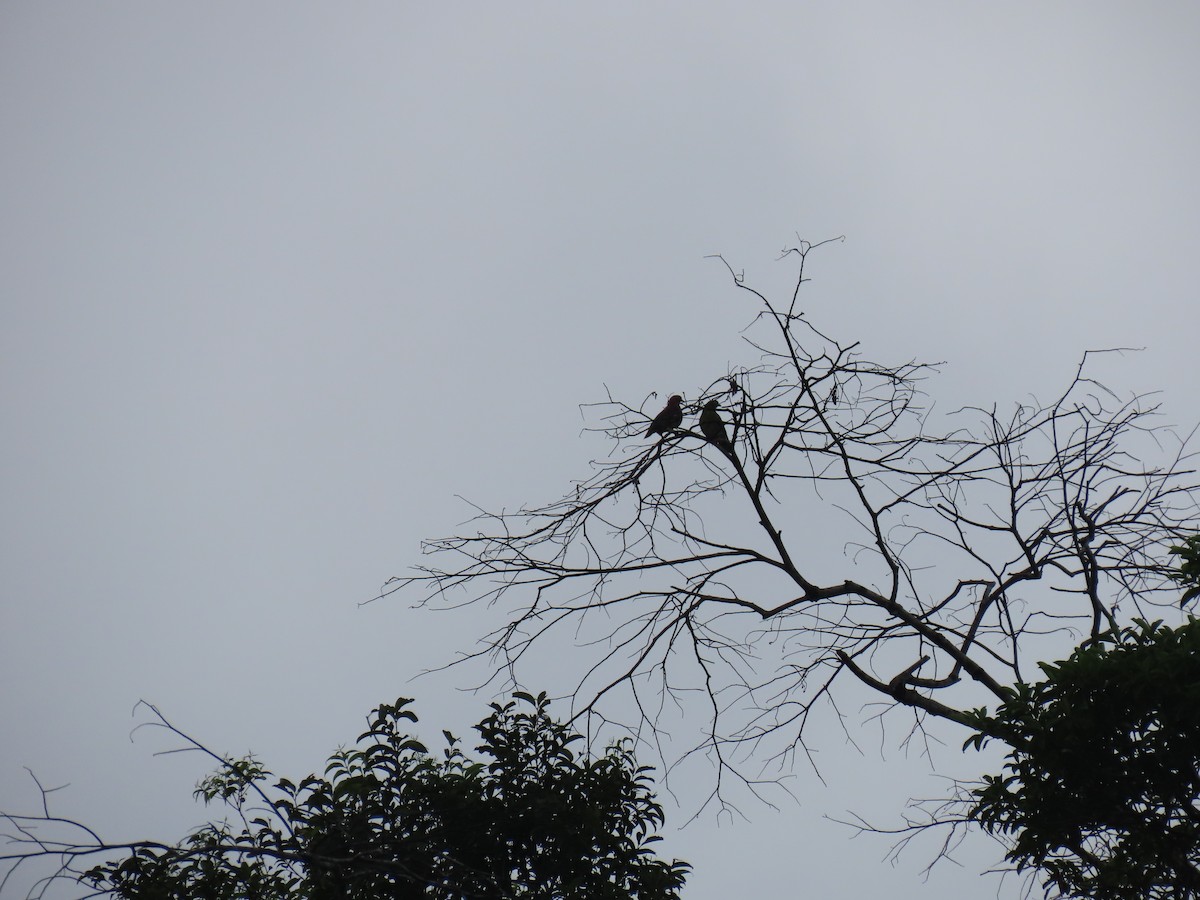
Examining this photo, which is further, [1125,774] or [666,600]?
[666,600]

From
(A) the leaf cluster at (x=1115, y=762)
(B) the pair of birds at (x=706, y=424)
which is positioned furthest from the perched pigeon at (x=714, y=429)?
(A) the leaf cluster at (x=1115, y=762)

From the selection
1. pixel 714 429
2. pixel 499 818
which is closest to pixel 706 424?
pixel 714 429

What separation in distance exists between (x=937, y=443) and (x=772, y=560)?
3.06ft

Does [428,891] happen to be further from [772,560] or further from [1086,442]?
[1086,442]

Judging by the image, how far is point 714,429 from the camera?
13.4 ft

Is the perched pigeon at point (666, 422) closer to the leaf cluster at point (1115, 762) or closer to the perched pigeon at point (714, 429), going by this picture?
the perched pigeon at point (714, 429)

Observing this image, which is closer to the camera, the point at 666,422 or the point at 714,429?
the point at 666,422

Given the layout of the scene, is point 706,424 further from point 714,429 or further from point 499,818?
point 499,818

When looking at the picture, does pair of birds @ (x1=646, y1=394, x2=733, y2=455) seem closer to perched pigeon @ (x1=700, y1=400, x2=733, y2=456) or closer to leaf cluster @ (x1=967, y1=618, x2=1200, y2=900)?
perched pigeon @ (x1=700, y1=400, x2=733, y2=456)

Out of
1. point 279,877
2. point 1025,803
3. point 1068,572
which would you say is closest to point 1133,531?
point 1068,572

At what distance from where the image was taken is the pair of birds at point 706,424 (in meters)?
3.91

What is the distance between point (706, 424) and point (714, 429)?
8 cm

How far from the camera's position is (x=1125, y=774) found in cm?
304

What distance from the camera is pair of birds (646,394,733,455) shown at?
391 centimetres
